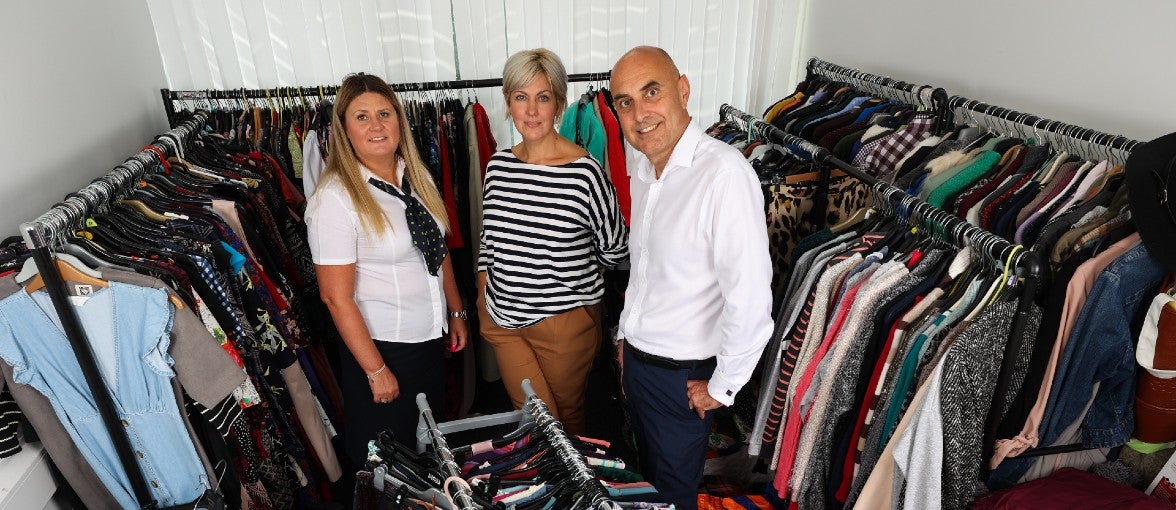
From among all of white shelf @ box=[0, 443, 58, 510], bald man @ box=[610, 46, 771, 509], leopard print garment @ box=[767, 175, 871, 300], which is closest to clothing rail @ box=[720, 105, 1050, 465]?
leopard print garment @ box=[767, 175, 871, 300]

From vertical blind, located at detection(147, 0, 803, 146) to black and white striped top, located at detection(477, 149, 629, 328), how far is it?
1241 mm

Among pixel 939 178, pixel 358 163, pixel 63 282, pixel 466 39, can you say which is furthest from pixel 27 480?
pixel 939 178

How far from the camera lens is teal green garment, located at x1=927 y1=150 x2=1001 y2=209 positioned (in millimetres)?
1803

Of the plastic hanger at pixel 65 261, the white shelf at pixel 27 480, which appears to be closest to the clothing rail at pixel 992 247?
the plastic hanger at pixel 65 261

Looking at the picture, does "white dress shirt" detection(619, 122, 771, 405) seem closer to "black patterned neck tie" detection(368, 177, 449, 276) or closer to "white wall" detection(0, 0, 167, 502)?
"black patterned neck tie" detection(368, 177, 449, 276)

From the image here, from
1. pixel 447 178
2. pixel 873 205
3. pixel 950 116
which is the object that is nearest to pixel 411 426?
pixel 447 178

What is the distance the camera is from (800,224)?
2.20m

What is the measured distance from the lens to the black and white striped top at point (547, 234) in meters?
1.93

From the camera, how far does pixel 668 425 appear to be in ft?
6.06

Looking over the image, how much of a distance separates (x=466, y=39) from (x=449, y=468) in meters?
2.20

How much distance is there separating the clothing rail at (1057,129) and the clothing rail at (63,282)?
7.63ft

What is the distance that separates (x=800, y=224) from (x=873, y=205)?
11.8 inches

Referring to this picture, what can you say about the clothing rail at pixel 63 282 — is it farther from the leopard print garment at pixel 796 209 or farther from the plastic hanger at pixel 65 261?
the leopard print garment at pixel 796 209

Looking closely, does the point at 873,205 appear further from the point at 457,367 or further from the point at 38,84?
the point at 38,84
